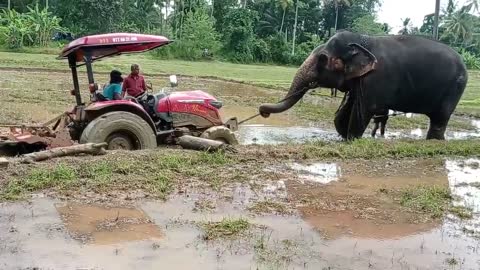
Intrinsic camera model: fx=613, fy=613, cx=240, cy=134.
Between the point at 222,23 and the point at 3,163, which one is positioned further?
the point at 222,23

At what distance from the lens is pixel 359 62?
11.7m

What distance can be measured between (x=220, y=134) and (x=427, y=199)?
12.9 ft

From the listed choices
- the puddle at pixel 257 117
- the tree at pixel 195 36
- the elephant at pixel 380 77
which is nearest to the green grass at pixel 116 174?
the elephant at pixel 380 77

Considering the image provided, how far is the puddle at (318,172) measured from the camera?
8125 mm

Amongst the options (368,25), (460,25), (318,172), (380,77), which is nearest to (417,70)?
(380,77)

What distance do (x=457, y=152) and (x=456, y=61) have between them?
9.53 ft

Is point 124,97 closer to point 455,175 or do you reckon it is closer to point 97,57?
point 97,57

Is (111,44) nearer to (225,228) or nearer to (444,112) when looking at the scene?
(225,228)

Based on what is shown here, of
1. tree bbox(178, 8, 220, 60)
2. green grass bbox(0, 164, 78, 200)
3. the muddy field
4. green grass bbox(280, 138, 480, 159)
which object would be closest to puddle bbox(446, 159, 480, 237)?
the muddy field

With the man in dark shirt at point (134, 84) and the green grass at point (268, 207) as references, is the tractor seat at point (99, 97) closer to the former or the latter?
the man in dark shirt at point (134, 84)

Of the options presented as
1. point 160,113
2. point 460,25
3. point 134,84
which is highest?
point 460,25

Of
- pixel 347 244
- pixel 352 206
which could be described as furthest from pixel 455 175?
pixel 347 244

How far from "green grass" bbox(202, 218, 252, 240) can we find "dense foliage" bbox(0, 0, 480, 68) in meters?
31.4

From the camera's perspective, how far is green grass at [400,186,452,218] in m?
6.92
